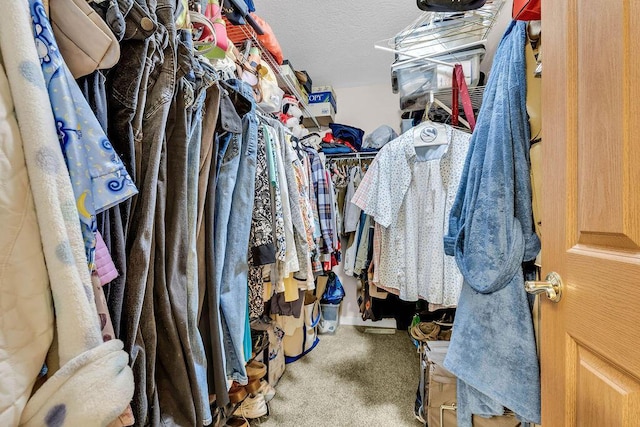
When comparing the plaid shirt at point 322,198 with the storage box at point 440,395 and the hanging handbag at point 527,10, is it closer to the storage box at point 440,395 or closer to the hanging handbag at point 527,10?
the storage box at point 440,395

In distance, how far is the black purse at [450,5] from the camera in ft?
3.48

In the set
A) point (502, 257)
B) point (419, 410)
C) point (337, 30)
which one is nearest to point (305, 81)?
point (337, 30)

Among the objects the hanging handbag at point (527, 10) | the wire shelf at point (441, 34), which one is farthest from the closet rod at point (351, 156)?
the hanging handbag at point (527, 10)

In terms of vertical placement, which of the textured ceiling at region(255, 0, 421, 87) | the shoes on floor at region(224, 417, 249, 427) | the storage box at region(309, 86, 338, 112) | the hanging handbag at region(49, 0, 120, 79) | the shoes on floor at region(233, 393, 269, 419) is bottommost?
the shoes on floor at region(224, 417, 249, 427)

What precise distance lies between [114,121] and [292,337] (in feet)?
5.81

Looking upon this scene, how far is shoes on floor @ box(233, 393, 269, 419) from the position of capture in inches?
53.4

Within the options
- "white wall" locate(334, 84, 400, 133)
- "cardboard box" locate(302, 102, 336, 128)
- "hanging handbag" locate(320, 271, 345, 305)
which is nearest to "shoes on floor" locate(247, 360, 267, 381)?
"hanging handbag" locate(320, 271, 345, 305)

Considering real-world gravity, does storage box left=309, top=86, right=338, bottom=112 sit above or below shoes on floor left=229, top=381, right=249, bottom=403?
above

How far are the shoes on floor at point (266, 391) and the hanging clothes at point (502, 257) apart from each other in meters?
1.06

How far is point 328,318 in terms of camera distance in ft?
8.16

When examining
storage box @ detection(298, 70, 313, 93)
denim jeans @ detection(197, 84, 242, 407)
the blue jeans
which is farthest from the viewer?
storage box @ detection(298, 70, 313, 93)

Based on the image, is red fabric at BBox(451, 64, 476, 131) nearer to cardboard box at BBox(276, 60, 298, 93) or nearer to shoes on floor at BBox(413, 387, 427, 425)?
cardboard box at BBox(276, 60, 298, 93)

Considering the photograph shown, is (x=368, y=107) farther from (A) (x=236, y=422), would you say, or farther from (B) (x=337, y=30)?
(A) (x=236, y=422)

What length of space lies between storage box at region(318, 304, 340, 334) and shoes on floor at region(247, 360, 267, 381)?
1060 mm
